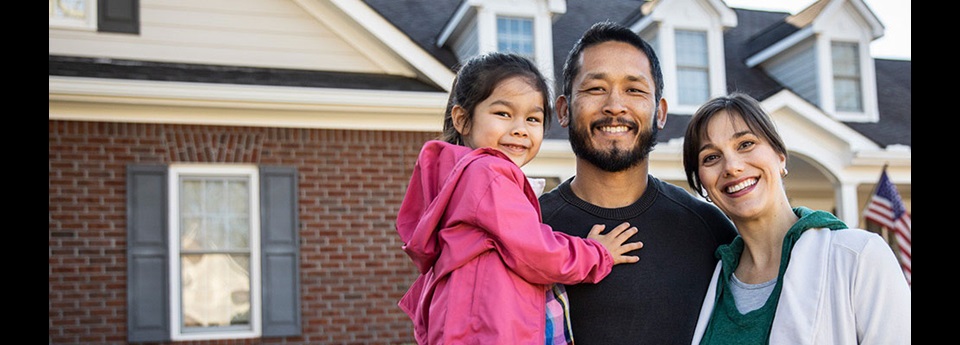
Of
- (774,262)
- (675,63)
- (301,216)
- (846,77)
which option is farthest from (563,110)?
(846,77)

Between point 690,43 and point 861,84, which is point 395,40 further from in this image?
point 861,84

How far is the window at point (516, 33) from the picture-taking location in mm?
11453


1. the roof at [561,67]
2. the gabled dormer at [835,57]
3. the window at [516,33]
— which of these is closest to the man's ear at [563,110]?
the roof at [561,67]

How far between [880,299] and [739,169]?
0.57 meters

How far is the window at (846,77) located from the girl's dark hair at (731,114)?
11.4 meters

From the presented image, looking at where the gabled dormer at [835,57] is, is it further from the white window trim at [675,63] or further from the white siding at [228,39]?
the white siding at [228,39]

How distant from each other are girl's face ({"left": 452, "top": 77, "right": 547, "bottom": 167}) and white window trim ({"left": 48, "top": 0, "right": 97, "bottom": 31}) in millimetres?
7622

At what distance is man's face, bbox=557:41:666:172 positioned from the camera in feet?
9.37

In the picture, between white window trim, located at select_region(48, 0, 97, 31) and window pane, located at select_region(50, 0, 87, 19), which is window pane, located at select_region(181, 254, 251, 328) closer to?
white window trim, located at select_region(48, 0, 97, 31)

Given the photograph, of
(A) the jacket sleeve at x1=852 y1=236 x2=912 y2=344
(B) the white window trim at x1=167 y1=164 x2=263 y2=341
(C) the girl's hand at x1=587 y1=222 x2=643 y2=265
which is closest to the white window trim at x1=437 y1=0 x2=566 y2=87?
(B) the white window trim at x1=167 y1=164 x2=263 y2=341

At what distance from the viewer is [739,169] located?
2604 millimetres

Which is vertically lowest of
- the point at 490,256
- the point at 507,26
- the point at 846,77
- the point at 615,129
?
the point at 490,256

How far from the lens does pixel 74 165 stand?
8.79 m
